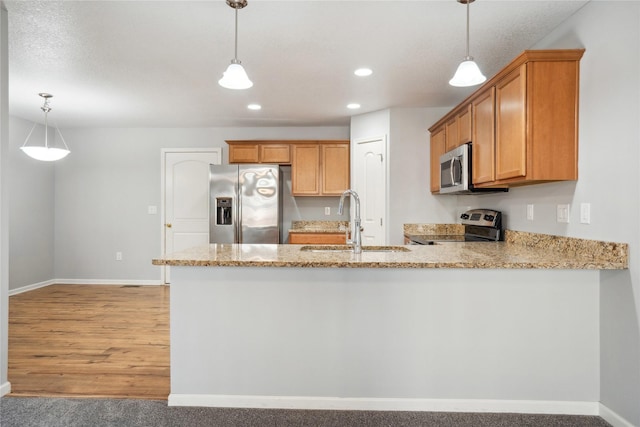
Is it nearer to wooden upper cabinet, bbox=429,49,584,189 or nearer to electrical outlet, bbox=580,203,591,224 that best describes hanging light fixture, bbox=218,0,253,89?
wooden upper cabinet, bbox=429,49,584,189

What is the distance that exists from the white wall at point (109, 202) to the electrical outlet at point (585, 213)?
16.4 feet

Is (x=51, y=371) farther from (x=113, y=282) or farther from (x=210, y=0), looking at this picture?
(x=113, y=282)

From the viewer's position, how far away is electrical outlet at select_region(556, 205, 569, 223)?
2.35 m

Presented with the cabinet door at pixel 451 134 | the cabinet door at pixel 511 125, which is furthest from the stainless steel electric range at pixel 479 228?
the cabinet door at pixel 511 125

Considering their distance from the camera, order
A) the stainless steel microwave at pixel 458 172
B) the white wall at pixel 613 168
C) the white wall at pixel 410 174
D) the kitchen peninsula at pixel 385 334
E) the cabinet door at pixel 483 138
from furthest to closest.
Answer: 1. the white wall at pixel 410 174
2. the stainless steel microwave at pixel 458 172
3. the cabinet door at pixel 483 138
4. the kitchen peninsula at pixel 385 334
5. the white wall at pixel 613 168

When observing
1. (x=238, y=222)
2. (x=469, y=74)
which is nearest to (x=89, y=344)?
(x=238, y=222)

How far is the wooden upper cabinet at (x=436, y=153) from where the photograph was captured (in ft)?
12.9

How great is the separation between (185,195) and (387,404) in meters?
4.44

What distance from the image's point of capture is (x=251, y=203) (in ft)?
15.9

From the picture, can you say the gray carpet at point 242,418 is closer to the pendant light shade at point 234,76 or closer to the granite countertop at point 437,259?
the granite countertop at point 437,259

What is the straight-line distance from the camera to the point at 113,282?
5648mm

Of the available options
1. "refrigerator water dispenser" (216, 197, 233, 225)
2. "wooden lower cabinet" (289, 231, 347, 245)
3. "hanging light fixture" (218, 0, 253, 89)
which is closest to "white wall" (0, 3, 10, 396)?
"hanging light fixture" (218, 0, 253, 89)

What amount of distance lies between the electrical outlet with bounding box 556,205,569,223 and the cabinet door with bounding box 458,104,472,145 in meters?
0.96

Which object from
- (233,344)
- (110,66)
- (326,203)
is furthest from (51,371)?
(326,203)
